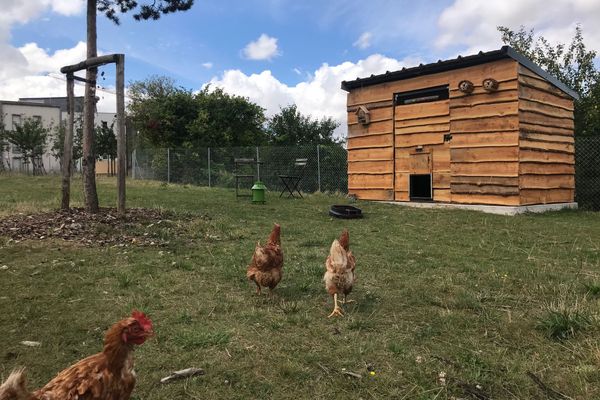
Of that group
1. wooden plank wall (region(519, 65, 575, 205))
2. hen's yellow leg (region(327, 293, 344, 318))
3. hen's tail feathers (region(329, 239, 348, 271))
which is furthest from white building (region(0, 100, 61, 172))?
hen's yellow leg (region(327, 293, 344, 318))

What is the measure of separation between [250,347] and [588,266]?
461 centimetres

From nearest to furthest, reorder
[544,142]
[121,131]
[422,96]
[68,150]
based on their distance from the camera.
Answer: [121,131]
[68,150]
[544,142]
[422,96]

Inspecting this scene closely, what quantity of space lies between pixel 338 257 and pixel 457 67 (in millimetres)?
9466

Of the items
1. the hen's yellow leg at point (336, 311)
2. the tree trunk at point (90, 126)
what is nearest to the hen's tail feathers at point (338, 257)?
the hen's yellow leg at point (336, 311)

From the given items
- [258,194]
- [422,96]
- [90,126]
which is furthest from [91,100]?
[422,96]

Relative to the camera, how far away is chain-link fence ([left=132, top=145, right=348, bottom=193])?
17141 mm

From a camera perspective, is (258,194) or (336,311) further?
(258,194)

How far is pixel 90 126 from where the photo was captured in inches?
318

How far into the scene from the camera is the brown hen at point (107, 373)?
6.47 feet

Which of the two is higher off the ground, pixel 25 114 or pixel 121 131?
pixel 25 114

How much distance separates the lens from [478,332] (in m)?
3.51

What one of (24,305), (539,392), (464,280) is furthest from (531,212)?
Result: (24,305)

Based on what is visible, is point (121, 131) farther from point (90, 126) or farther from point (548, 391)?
point (548, 391)

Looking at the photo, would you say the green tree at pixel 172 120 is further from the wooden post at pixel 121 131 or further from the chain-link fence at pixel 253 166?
the wooden post at pixel 121 131
